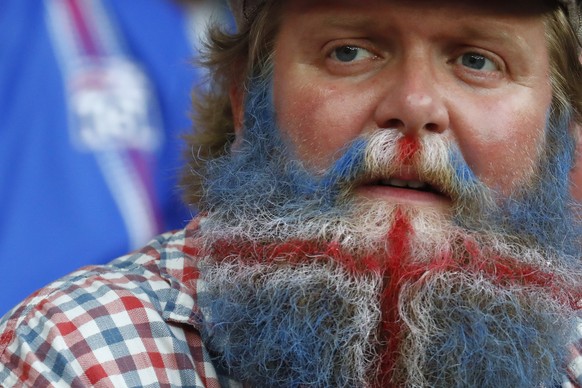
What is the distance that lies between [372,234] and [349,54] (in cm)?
41

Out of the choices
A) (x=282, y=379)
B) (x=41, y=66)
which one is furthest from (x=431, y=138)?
(x=41, y=66)

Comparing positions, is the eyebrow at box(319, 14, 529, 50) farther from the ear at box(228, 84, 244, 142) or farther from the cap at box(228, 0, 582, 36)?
the ear at box(228, 84, 244, 142)

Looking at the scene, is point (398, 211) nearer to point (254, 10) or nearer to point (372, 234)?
point (372, 234)

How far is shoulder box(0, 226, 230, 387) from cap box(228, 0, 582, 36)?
2.02ft

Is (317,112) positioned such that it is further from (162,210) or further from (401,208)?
(162,210)

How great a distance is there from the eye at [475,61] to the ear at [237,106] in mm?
546

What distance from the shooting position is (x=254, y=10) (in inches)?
79.8

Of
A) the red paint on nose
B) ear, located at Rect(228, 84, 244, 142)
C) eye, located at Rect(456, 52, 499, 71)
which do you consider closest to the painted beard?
the red paint on nose

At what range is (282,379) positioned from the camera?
1690 mm

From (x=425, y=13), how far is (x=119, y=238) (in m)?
1.14

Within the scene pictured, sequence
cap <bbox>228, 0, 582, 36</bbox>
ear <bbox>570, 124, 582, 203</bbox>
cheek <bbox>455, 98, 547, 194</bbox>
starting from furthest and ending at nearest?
ear <bbox>570, 124, 582, 203</bbox> → cap <bbox>228, 0, 582, 36</bbox> → cheek <bbox>455, 98, 547, 194</bbox>

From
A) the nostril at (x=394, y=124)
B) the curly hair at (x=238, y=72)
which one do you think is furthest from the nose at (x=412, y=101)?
the curly hair at (x=238, y=72)

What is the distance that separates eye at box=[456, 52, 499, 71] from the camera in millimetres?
1774

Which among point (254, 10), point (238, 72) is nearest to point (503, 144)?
point (254, 10)
